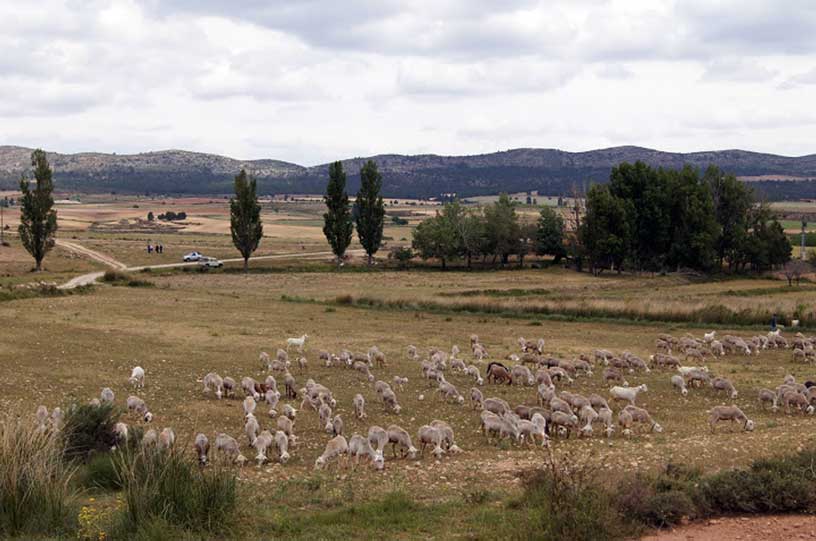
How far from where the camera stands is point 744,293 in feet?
207

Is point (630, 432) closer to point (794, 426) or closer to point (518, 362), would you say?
point (794, 426)

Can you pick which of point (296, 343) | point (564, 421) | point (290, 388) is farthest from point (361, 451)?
point (296, 343)

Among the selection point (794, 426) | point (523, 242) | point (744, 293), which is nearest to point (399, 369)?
point (794, 426)

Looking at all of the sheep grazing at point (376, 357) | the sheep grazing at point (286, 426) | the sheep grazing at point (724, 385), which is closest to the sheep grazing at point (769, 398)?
the sheep grazing at point (724, 385)

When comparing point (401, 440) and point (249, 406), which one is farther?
point (249, 406)

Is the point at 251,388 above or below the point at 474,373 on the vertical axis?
above

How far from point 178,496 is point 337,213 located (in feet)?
249

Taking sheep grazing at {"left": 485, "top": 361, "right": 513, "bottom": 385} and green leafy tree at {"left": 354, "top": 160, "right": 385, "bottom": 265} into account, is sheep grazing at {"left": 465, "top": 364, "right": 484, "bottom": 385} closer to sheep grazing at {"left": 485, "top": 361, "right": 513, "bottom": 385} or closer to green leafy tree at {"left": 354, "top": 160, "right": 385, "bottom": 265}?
sheep grazing at {"left": 485, "top": 361, "right": 513, "bottom": 385}

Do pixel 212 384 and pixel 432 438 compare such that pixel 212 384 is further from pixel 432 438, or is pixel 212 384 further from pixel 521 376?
pixel 521 376

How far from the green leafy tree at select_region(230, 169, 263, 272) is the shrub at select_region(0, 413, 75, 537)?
70.7 m

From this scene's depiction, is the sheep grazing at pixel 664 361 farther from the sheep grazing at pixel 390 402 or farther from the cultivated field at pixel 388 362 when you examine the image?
the sheep grazing at pixel 390 402

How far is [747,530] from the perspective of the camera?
11.6 meters

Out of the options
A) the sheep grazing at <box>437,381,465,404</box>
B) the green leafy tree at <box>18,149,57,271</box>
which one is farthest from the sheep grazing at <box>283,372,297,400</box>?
the green leafy tree at <box>18,149,57,271</box>

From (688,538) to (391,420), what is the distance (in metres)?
10.3
